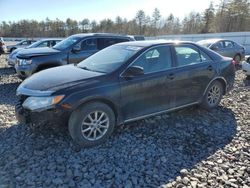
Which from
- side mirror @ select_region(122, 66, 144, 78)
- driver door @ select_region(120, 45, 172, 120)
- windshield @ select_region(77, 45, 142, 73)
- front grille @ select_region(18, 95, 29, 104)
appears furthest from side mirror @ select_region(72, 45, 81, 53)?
side mirror @ select_region(122, 66, 144, 78)

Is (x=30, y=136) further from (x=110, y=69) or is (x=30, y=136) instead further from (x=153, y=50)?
(x=153, y=50)

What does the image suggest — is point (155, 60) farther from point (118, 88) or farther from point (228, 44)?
point (228, 44)

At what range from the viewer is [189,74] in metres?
4.94

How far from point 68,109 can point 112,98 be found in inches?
28.8

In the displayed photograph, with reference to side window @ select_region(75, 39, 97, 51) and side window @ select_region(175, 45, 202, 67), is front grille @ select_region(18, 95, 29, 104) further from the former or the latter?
side window @ select_region(75, 39, 97, 51)

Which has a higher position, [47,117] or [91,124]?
[47,117]

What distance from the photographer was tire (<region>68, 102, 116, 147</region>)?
12.3 feet

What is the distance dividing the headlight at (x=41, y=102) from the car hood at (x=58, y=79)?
0.15 m

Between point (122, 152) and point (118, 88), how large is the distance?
1.01m

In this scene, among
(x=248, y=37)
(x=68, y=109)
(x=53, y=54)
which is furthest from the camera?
(x=248, y=37)

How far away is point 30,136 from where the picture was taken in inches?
167

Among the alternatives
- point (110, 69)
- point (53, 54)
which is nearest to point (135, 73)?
point (110, 69)

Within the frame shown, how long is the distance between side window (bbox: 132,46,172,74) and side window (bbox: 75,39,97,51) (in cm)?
409

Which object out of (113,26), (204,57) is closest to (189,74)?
(204,57)
